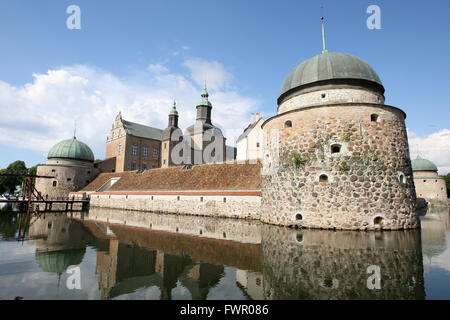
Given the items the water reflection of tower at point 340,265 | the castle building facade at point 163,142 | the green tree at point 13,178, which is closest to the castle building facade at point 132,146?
the castle building facade at point 163,142

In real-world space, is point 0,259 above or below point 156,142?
below

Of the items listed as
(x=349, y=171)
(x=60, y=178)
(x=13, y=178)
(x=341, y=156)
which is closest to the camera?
(x=349, y=171)

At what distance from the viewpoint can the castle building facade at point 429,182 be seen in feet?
125

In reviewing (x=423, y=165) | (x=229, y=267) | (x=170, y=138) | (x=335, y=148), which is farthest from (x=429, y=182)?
(x=229, y=267)

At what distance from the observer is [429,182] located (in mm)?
38438

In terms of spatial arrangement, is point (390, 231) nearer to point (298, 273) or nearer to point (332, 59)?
point (298, 273)

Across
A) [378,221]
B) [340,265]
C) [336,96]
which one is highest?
[336,96]

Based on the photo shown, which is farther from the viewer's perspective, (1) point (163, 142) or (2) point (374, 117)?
(1) point (163, 142)

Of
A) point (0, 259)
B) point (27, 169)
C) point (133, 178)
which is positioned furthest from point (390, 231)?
point (27, 169)

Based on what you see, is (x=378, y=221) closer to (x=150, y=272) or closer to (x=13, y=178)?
(x=150, y=272)

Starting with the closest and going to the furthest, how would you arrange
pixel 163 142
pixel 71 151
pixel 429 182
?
pixel 71 151 < pixel 429 182 < pixel 163 142

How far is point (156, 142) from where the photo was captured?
154ft

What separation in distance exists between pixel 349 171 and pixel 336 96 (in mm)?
4112
